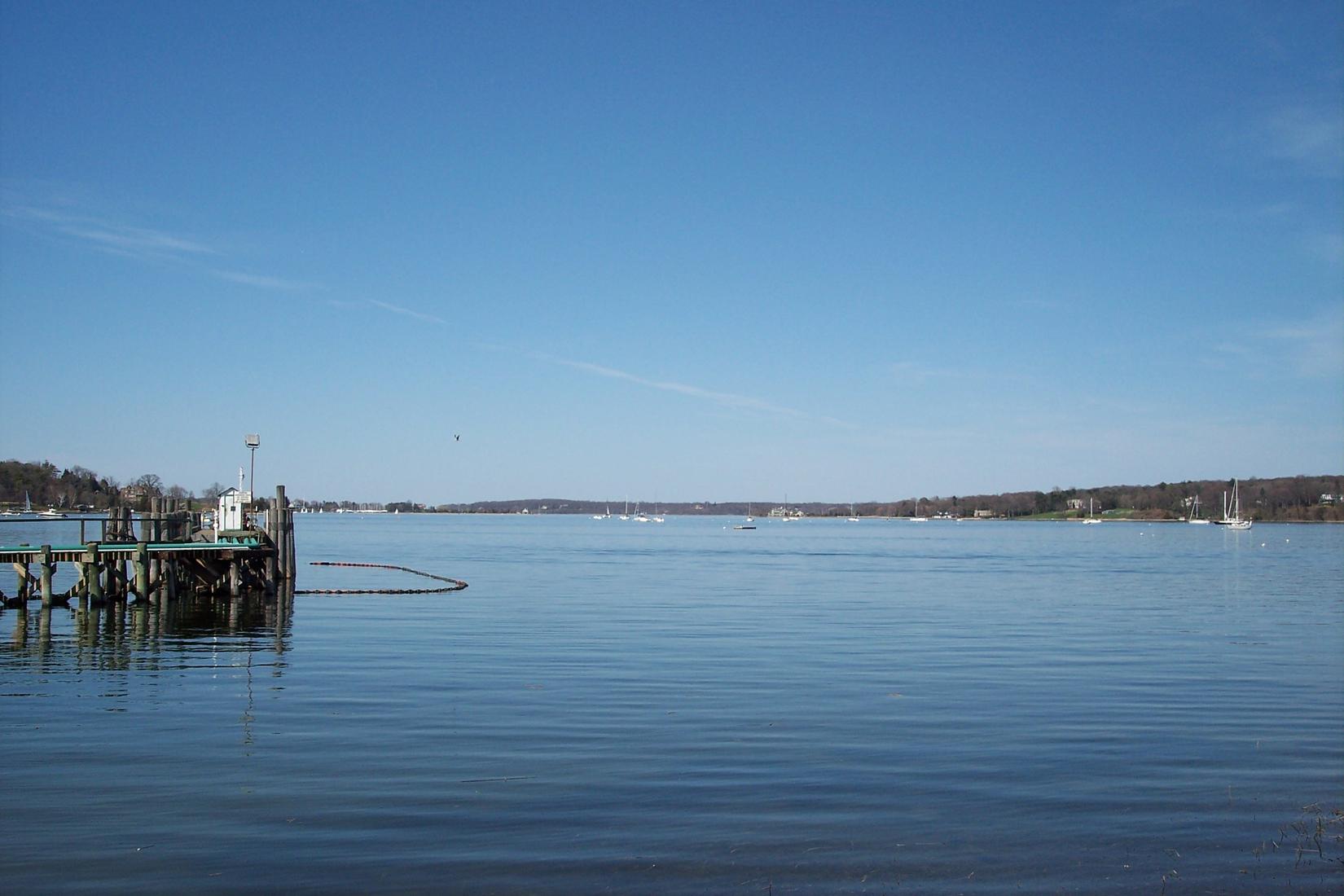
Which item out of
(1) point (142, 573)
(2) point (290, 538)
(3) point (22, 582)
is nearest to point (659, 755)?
(1) point (142, 573)

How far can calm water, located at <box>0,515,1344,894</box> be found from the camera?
995cm

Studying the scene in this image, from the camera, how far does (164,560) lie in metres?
37.4

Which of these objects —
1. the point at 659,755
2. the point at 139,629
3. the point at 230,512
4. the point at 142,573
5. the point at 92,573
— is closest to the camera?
the point at 659,755

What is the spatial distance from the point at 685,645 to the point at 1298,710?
12.6 metres

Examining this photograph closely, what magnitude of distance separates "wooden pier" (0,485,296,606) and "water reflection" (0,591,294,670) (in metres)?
0.53

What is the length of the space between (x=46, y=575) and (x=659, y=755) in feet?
85.1

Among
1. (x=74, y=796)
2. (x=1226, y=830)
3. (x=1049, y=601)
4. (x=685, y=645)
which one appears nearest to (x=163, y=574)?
(x=685, y=645)

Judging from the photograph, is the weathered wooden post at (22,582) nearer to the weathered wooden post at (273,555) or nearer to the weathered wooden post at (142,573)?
the weathered wooden post at (142,573)

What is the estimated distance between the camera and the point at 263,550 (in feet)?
126

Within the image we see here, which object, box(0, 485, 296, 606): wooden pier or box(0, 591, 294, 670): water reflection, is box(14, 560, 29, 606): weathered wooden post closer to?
box(0, 485, 296, 606): wooden pier

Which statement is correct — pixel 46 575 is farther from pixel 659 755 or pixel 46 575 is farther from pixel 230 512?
pixel 659 755

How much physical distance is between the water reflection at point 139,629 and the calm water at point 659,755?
8.1 inches

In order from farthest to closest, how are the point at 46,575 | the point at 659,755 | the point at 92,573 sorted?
1. the point at 92,573
2. the point at 46,575
3. the point at 659,755

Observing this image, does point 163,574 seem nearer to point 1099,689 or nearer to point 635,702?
point 635,702
